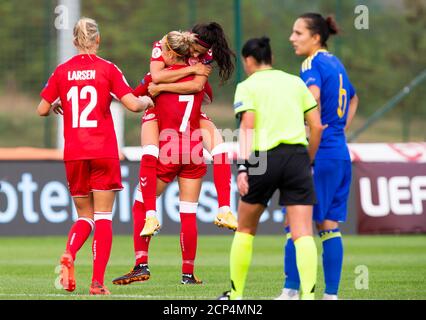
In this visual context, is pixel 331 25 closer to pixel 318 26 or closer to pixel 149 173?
pixel 318 26

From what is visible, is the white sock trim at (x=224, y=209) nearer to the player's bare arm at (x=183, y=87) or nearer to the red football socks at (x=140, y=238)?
the red football socks at (x=140, y=238)

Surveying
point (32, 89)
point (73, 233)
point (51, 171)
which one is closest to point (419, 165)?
point (51, 171)

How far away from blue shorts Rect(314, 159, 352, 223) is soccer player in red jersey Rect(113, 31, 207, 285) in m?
→ 2.15

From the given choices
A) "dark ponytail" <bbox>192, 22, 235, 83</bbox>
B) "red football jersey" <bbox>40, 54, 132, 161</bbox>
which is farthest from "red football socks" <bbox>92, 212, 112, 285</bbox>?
"dark ponytail" <bbox>192, 22, 235, 83</bbox>

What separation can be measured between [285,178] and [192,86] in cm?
265

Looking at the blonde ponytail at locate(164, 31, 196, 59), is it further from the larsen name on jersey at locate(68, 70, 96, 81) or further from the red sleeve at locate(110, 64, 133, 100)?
the larsen name on jersey at locate(68, 70, 96, 81)

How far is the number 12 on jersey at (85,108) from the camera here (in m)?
10.5

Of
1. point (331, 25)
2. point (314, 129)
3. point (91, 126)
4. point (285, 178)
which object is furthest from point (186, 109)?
point (285, 178)

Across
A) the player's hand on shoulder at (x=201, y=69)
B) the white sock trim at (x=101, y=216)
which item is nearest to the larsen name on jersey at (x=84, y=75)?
the white sock trim at (x=101, y=216)

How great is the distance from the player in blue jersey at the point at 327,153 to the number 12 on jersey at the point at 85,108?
73.0 inches

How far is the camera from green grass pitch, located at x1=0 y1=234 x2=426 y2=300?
34.9 feet

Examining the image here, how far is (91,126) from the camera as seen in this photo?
10492 millimetres
